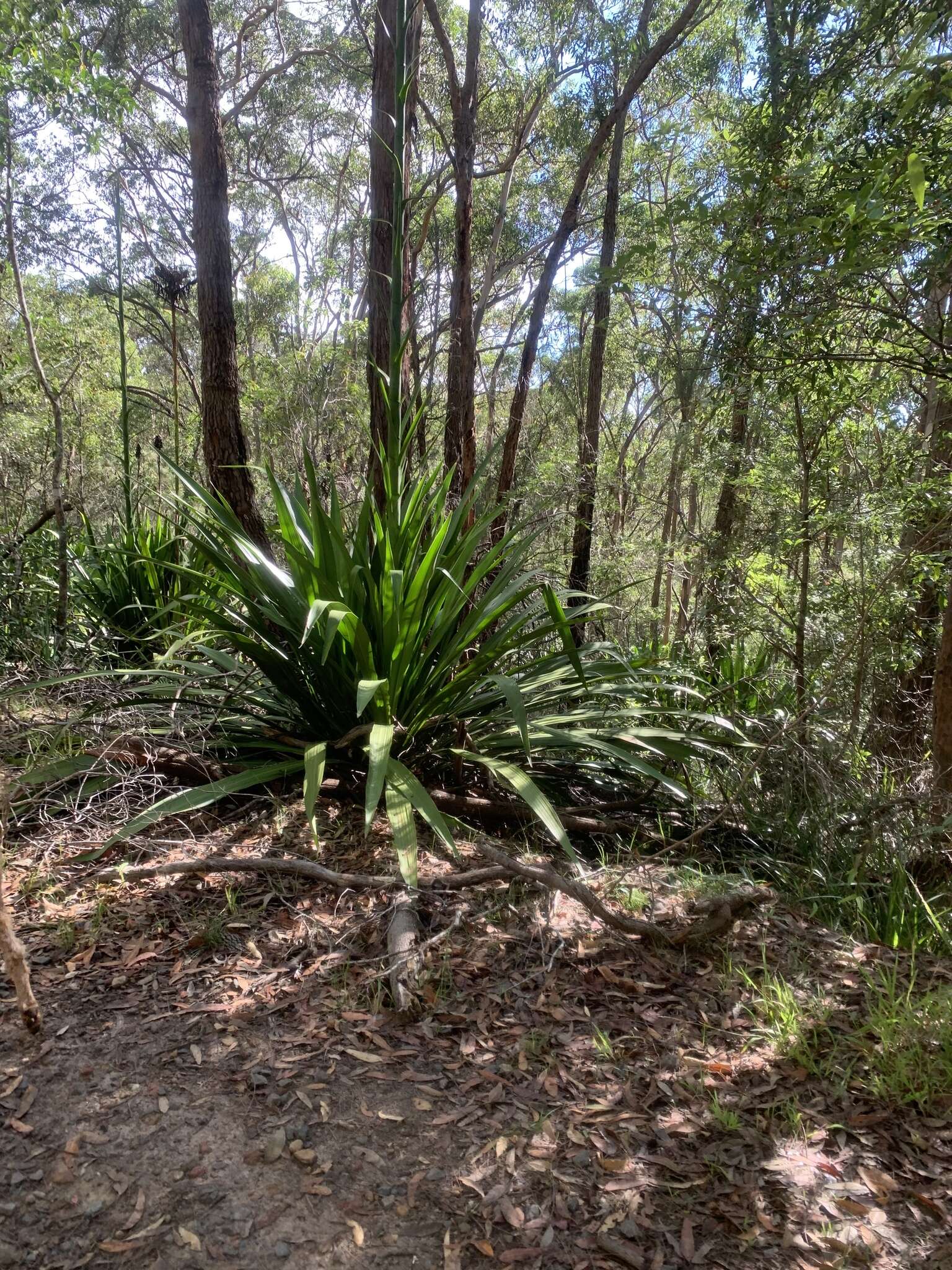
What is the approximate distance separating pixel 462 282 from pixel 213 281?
246cm

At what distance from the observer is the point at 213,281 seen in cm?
499

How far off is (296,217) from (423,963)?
813 inches

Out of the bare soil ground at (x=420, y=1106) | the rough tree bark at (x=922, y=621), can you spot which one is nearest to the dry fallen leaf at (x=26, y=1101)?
the bare soil ground at (x=420, y=1106)

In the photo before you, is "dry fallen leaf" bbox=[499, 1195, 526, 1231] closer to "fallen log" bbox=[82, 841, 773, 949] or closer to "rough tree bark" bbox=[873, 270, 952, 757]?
"fallen log" bbox=[82, 841, 773, 949]

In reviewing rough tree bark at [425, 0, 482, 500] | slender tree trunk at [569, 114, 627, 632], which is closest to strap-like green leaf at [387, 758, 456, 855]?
rough tree bark at [425, 0, 482, 500]

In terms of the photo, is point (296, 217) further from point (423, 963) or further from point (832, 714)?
point (423, 963)

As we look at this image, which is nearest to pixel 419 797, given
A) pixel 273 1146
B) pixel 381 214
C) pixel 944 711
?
pixel 273 1146

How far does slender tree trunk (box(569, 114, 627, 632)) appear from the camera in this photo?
9289 millimetres

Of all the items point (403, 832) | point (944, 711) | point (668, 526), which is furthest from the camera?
point (668, 526)

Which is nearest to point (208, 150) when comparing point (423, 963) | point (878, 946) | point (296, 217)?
point (423, 963)

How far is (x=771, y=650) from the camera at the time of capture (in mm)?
6039

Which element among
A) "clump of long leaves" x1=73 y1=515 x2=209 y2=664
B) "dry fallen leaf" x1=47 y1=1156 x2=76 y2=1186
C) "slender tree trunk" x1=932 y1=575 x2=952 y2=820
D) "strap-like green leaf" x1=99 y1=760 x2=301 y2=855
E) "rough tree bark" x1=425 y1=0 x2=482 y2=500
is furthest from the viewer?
"rough tree bark" x1=425 y1=0 x2=482 y2=500

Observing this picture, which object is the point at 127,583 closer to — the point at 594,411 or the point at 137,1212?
the point at 137,1212

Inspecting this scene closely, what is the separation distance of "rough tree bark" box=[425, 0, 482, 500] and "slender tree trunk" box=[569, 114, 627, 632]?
6.84ft
